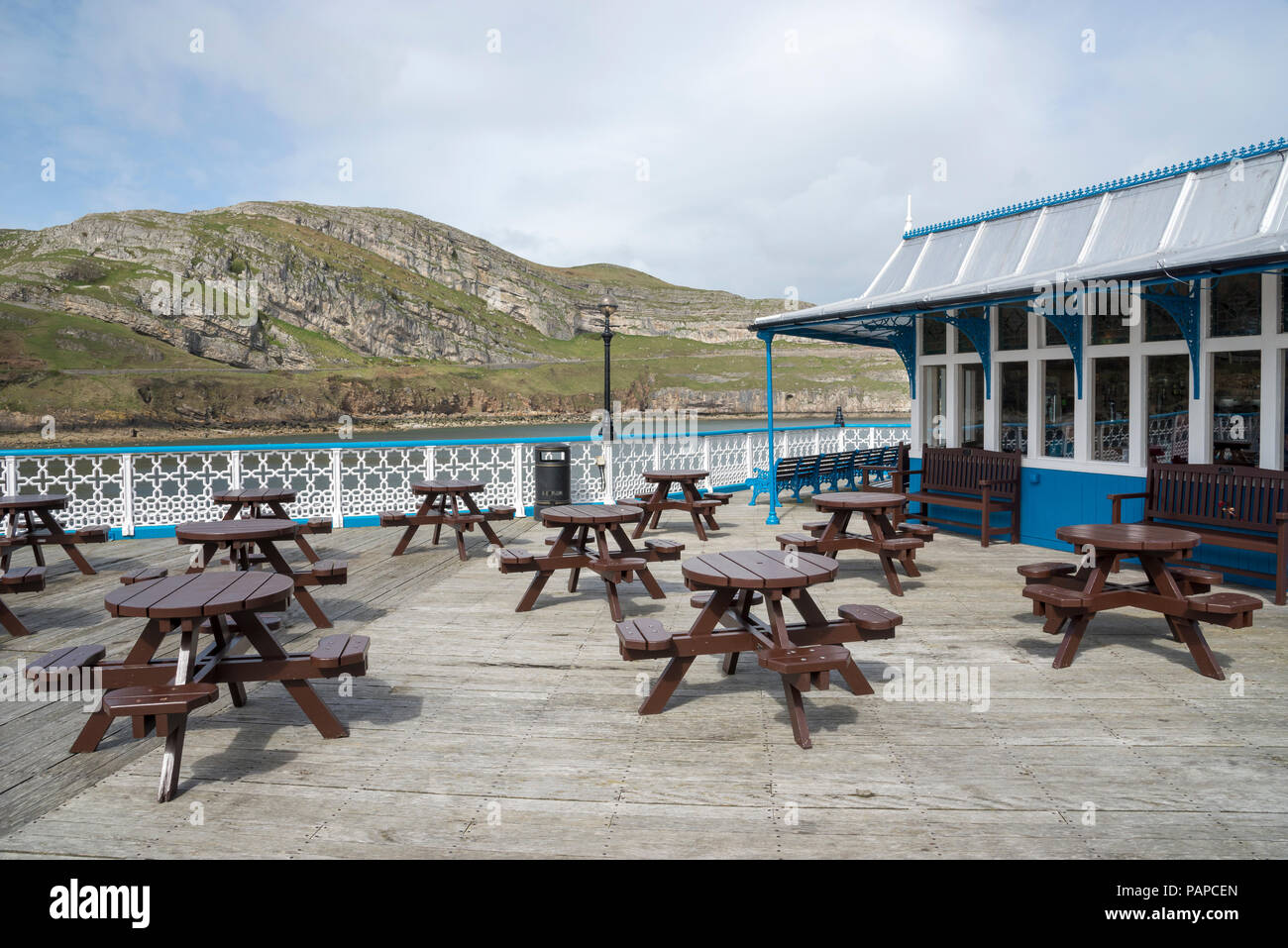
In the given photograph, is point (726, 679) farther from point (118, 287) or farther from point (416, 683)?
point (118, 287)

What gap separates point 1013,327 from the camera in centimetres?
999

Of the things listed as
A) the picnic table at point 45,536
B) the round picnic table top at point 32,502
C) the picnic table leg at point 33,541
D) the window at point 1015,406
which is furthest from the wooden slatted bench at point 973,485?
the picnic table leg at point 33,541

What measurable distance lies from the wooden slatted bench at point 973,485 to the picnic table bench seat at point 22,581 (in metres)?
8.84

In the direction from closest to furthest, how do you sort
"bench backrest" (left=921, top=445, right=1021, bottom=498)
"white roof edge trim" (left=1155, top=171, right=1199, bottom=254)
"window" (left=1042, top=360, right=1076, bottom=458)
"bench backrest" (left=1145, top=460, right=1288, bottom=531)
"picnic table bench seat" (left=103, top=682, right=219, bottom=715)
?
1. "picnic table bench seat" (left=103, top=682, right=219, bottom=715)
2. "bench backrest" (left=1145, top=460, right=1288, bottom=531)
3. "white roof edge trim" (left=1155, top=171, right=1199, bottom=254)
4. "window" (left=1042, top=360, right=1076, bottom=458)
5. "bench backrest" (left=921, top=445, right=1021, bottom=498)

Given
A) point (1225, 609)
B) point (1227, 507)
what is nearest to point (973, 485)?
point (1227, 507)

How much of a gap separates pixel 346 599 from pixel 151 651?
10.7 ft

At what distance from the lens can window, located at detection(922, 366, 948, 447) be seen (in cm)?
1120

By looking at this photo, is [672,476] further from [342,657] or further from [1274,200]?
[1274,200]

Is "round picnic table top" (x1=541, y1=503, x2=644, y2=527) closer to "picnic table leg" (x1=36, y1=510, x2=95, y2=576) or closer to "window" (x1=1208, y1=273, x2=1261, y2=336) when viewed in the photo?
"picnic table leg" (x1=36, y1=510, x2=95, y2=576)

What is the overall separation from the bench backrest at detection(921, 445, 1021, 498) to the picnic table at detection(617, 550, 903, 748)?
19.7 feet

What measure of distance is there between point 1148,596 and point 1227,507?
2908mm

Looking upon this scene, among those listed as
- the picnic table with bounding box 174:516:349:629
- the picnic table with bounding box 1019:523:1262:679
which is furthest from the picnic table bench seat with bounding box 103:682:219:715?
the picnic table with bounding box 1019:523:1262:679

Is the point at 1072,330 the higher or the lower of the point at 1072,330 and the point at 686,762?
the higher

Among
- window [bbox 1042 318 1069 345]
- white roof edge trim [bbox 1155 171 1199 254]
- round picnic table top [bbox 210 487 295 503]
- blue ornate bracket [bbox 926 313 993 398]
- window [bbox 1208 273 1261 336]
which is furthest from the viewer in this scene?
blue ornate bracket [bbox 926 313 993 398]
